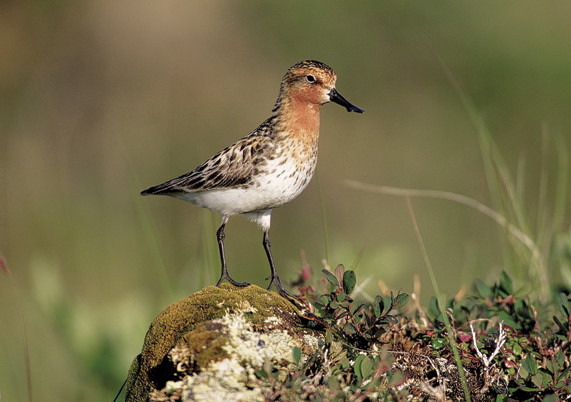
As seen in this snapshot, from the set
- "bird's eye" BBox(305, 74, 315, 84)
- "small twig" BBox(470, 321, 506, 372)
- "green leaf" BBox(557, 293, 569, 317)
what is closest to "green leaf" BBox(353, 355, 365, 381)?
"small twig" BBox(470, 321, 506, 372)

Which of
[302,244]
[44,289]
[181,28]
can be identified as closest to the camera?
[44,289]

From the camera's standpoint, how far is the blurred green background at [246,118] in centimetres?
894

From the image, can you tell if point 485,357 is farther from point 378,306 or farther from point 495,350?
point 378,306

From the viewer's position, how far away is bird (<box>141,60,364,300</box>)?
5.06m

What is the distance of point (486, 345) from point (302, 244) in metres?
5.43

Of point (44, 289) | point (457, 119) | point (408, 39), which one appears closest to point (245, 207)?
point (44, 289)

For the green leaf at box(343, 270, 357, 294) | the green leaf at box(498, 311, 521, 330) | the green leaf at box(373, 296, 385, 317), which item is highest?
the green leaf at box(343, 270, 357, 294)

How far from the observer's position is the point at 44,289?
220 inches

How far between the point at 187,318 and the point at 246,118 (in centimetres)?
782

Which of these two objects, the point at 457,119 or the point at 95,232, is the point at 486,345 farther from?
the point at 457,119

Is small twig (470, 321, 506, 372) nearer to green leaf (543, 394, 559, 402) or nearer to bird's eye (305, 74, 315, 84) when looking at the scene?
green leaf (543, 394, 559, 402)

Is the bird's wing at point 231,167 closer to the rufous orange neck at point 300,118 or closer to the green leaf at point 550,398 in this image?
the rufous orange neck at point 300,118

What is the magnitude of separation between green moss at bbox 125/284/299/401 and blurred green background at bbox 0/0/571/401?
3.96 metres

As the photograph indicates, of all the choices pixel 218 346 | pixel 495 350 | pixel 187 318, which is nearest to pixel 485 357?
pixel 495 350
